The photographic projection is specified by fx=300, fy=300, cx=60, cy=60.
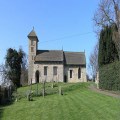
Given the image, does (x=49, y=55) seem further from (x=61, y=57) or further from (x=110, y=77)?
(x=110, y=77)

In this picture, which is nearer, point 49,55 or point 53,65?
point 53,65

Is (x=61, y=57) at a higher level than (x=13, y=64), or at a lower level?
higher

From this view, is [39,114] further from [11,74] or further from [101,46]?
[11,74]

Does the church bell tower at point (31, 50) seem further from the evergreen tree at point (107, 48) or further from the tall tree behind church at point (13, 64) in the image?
the evergreen tree at point (107, 48)

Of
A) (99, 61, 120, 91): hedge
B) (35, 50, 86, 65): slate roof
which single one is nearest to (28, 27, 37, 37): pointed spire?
(35, 50, 86, 65): slate roof

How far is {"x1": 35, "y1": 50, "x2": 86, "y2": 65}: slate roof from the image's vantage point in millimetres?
71812

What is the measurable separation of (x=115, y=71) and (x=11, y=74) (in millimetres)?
39971

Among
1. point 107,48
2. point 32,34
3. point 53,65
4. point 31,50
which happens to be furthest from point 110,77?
point 32,34

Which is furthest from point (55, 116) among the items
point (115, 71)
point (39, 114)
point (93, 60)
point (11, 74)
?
point (93, 60)

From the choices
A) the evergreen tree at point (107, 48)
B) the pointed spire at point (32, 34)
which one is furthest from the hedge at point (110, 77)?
the pointed spire at point (32, 34)

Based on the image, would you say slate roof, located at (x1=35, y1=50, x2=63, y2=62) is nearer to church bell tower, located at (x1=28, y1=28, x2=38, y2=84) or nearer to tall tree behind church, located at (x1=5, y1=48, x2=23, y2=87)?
church bell tower, located at (x1=28, y1=28, x2=38, y2=84)

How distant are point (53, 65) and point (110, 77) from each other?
129 feet

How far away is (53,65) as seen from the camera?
7188 centimetres

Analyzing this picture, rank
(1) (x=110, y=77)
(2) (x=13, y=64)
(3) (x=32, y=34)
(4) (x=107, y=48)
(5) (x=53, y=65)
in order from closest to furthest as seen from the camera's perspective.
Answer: (1) (x=110, y=77) < (4) (x=107, y=48) < (2) (x=13, y=64) < (5) (x=53, y=65) < (3) (x=32, y=34)
